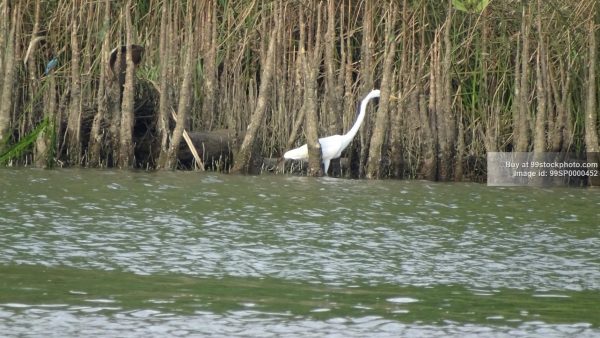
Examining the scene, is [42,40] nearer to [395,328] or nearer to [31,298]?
[31,298]

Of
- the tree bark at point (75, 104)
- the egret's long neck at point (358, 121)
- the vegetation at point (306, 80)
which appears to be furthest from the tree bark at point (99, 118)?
the egret's long neck at point (358, 121)

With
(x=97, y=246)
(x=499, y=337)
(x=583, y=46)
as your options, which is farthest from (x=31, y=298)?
(x=583, y=46)

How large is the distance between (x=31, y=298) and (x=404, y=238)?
3267 millimetres

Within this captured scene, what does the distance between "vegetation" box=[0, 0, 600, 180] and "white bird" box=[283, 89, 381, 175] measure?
0.13 metres

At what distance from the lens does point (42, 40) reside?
14.2m

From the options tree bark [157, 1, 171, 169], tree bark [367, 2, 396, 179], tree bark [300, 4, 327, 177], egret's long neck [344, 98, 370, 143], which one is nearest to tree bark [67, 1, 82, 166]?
tree bark [157, 1, 171, 169]

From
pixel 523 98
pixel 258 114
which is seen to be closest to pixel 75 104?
pixel 258 114

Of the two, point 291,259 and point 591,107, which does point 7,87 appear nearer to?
point 591,107

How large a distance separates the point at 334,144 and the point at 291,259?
5231mm

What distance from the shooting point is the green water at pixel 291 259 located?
5805 millimetres

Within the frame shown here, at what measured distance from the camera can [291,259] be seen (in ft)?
25.0

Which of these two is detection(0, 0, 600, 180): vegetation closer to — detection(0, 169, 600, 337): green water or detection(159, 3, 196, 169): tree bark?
detection(159, 3, 196, 169): tree bark

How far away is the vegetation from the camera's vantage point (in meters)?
13.0

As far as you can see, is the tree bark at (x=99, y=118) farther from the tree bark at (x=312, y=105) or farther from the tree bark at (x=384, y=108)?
the tree bark at (x=384, y=108)
